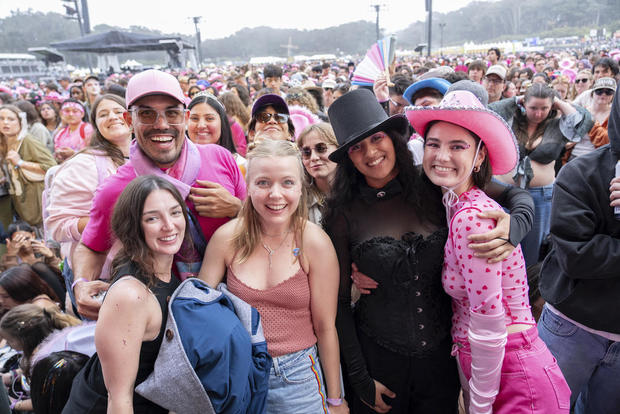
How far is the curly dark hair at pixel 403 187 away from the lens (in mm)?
1905

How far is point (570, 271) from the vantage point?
1.82 m

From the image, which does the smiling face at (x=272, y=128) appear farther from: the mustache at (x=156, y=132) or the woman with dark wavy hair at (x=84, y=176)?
the mustache at (x=156, y=132)

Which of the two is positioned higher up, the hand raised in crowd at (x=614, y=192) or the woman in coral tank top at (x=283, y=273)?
the hand raised in crowd at (x=614, y=192)

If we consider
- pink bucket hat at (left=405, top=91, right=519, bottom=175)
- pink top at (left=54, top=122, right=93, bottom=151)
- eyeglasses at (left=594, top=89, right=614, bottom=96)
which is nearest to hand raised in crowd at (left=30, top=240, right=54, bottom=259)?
pink top at (left=54, top=122, right=93, bottom=151)

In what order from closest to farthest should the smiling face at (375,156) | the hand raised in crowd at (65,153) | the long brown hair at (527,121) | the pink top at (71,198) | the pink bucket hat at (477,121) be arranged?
1. the pink bucket hat at (477,121)
2. the smiling face at (375,156)
3. the pink top at (71,198)
4. the long brown hair at (527,121)
5. the hand raised in crowd at (65,153)

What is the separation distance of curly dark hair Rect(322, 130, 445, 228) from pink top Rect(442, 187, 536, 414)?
174 millimetres

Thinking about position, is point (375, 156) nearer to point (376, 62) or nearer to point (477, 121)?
point (477, 121)

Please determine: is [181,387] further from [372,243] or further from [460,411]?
[460,411]

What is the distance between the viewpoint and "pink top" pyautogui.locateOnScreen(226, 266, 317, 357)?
1.85 metres

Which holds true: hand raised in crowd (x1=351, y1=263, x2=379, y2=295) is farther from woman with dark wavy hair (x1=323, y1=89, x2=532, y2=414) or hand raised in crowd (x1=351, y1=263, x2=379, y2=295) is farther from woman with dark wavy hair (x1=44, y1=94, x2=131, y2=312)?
woman with dark wavy hair (x1=44, y1=94, x2=131, y2=312)

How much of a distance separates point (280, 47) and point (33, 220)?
351 feet

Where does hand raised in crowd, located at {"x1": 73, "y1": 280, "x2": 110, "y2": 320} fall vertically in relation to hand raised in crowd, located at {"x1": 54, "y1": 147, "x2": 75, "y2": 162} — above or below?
below

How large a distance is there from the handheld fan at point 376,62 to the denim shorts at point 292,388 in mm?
2696

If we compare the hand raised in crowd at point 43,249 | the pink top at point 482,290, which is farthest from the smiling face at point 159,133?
the hand raised in crowd at point 43,249
